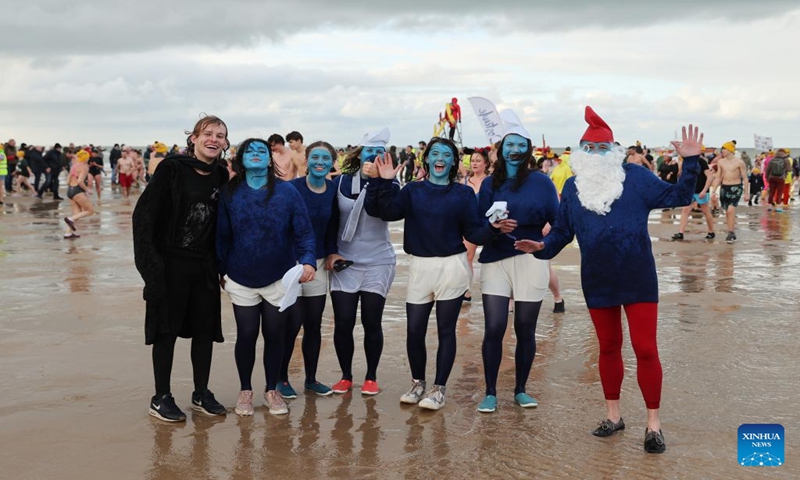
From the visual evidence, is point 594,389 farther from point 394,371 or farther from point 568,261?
point 568,261

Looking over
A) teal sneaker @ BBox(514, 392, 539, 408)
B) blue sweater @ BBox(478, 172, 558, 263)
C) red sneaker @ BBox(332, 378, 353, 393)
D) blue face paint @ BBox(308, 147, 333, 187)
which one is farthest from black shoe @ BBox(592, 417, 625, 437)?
blue face paint @ BBox(308, 147, 333, 187)

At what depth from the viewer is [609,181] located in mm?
4945

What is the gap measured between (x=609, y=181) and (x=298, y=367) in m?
3.10

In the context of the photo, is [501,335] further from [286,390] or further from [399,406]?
[286,390]

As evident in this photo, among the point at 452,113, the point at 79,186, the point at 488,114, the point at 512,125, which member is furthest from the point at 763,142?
the point at 512,125

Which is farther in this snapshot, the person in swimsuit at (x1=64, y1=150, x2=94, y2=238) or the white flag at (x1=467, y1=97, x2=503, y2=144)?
the person in swimsuit at (x1=64, y1=150, x2=94, y2=238)

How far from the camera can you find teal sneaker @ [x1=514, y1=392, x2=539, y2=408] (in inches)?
222

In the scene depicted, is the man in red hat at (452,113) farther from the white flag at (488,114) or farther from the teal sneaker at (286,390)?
the teal sneaker at (286,390)

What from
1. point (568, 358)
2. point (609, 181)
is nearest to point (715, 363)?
point (568, 358)

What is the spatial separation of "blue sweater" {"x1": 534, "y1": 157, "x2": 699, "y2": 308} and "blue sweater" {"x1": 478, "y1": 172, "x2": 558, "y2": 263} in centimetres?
70

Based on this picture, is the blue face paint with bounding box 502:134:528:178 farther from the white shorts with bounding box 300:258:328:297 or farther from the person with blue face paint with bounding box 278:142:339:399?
the white shorts with bounding box 300:258:328:297

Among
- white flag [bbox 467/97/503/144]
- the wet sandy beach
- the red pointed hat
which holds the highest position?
white flag [bbox 467/97/503/144]

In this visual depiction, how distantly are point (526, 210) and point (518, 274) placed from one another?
1.44ft

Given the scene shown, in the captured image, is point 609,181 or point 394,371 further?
point 394,371
